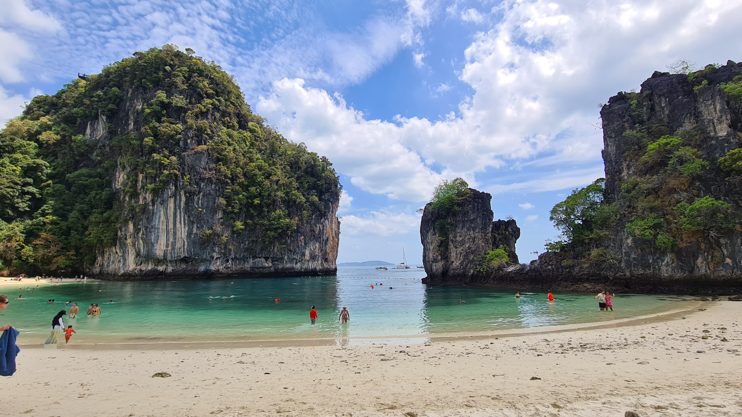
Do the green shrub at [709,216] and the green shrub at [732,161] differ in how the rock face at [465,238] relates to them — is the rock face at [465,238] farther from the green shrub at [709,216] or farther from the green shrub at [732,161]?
the green shrub at [732,161]

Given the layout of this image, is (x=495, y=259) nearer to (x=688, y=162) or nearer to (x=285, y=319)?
(x=688, y=162)

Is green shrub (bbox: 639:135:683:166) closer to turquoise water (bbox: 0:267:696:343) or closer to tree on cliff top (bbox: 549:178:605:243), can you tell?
tree on cliff top (bbox: 549:178:605:243)

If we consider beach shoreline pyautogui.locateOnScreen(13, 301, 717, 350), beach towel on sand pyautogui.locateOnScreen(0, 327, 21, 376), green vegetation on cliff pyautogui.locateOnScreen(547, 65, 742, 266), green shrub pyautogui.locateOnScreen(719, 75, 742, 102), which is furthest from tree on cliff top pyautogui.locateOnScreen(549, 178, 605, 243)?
beach towel on sand pyautogui.locateOnScreen(0, 327, 21, 376)

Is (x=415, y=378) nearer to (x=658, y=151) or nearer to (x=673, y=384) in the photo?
(x=673, y=384)

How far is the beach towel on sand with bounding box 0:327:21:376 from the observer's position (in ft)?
18.0

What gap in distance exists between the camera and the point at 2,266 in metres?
48.1

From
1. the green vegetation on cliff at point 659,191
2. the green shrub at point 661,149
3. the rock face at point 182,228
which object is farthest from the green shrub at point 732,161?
the rock face at point 182,228

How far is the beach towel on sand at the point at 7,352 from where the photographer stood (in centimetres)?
548

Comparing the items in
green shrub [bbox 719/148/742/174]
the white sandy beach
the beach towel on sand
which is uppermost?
green shrub [bbox 719/148/742/174]

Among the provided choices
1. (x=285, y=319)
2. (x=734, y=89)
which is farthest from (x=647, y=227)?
(x=285, y=319)

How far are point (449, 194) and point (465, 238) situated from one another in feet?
19.0

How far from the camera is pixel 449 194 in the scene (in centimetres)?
4750

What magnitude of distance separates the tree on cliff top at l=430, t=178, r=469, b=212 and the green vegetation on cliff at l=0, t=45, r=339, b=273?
2660 centimetres

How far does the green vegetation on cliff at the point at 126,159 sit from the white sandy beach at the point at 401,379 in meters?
49.8
